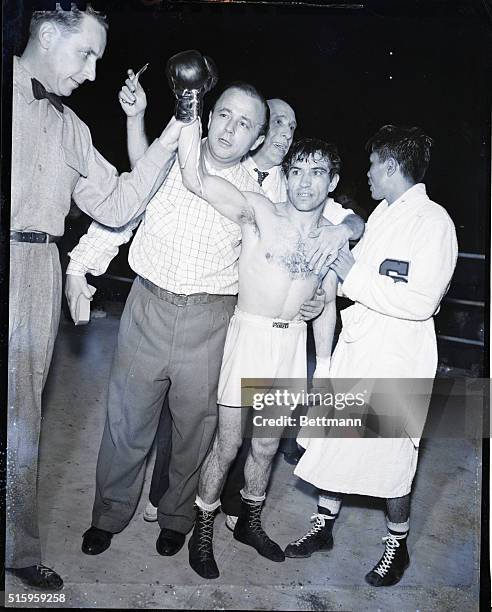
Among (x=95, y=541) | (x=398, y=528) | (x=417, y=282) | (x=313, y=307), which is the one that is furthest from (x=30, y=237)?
(x=398, y=528)

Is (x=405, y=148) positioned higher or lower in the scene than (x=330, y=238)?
higher

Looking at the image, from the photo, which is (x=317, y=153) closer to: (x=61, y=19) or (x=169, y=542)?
(x=61, y=19)

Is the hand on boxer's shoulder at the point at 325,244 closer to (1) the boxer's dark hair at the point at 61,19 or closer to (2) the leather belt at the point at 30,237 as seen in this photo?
(2) the leather belt at the point at 30,237

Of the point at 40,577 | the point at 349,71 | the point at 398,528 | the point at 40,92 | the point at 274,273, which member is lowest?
the point at 40,577

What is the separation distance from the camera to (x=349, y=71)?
262 cm

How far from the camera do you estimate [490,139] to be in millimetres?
2623

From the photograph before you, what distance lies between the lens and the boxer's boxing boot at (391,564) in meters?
2.67

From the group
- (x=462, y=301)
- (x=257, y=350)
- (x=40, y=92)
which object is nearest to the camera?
(x=40, y=92)

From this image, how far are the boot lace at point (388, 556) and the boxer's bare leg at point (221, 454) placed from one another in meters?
0.64

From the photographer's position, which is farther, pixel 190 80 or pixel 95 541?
pixel 95 541

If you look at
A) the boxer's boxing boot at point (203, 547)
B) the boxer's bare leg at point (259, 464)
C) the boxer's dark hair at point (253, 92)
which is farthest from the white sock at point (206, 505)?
the boxer's dark hair at point (253, 92)

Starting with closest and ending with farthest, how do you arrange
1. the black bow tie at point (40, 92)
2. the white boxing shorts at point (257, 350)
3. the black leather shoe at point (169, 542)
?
the black bow tie at point (40, 92)
the white boxing shorts at point (257, 350)
the black leather shoe at point (169, 542)

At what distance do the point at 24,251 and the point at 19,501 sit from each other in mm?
876

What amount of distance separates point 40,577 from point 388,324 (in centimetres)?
149
